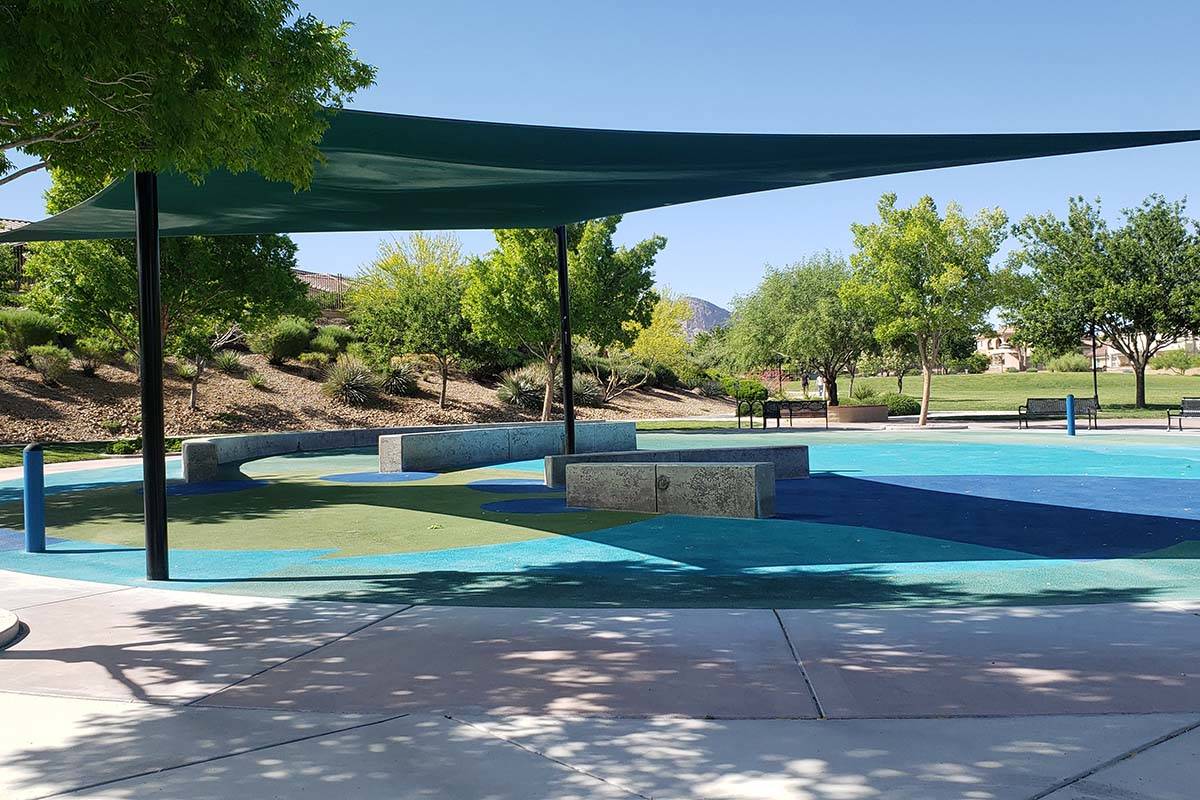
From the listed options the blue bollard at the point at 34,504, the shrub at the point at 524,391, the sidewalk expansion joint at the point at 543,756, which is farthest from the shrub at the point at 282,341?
the sidewalk expansion joint at the point at 543,756

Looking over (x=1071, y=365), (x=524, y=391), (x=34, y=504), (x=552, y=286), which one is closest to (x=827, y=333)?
(x=524, y=391)

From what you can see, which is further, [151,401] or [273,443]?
[273,443]

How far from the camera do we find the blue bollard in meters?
10.5

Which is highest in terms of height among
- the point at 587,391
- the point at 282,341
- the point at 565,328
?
the point at 282,341

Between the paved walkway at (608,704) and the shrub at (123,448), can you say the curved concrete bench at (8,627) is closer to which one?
the paved walkway at (608,704)

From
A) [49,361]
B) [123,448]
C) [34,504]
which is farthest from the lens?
[49,361]

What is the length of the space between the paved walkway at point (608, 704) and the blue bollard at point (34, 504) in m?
3.95

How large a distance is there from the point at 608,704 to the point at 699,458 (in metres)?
11.1

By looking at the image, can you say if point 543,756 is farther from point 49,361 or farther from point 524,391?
point 524,391

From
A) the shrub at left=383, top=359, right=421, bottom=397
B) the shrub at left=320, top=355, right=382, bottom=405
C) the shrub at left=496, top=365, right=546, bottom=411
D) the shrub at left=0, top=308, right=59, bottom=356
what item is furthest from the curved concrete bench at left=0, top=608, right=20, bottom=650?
the shrub at left=496, top=365, right=546, bottom=411

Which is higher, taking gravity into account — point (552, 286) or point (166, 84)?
point (552, 286)

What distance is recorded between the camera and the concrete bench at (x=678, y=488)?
1183cm

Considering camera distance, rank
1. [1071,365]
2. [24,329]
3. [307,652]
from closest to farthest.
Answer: [307,652]
[24,329]
[1071,365]

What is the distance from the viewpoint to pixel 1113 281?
40281 millimetres
